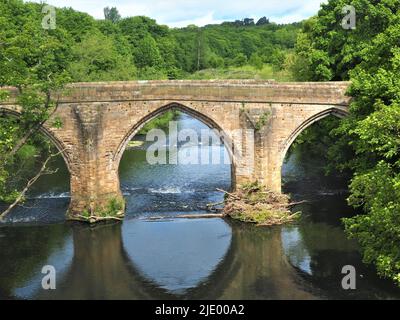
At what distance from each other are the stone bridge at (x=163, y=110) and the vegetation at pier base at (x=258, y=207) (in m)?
0.59

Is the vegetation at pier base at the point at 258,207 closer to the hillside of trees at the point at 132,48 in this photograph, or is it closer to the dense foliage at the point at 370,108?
the dense foliage at the point at 370,108

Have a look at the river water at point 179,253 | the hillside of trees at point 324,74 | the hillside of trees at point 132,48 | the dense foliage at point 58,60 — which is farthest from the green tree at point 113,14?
the river water at point 179,253

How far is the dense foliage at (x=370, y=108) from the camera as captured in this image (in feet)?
53.9

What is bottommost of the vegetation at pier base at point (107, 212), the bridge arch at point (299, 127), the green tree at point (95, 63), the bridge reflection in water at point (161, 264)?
the bridge reflection in water at point (161, 264)

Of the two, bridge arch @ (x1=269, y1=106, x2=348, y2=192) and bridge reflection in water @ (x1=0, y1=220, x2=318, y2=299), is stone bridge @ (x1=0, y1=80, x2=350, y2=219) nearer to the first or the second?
bridge arch @ (x1=269, y1=106, x2=348, y2=192)

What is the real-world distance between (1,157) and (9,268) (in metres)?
7.59

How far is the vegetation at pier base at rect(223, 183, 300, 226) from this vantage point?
88.8 feet

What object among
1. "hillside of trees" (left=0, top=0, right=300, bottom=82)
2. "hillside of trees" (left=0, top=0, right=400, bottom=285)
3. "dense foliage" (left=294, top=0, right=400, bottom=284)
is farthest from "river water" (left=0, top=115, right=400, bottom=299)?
"hillside of trees" (left=0, top=0, right=300, bottom=82)

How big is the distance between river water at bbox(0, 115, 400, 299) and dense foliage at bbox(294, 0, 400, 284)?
2.19 metres

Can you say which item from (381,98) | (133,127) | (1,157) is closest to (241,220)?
(133,127)

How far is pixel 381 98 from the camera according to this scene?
71.9ft

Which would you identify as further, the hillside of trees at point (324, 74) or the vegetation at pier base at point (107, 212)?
the vegetation at pier base at point (107, 212)

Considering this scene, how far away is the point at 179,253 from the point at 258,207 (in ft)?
18.0

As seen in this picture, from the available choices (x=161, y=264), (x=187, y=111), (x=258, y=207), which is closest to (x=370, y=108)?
(x=258, y=207)
